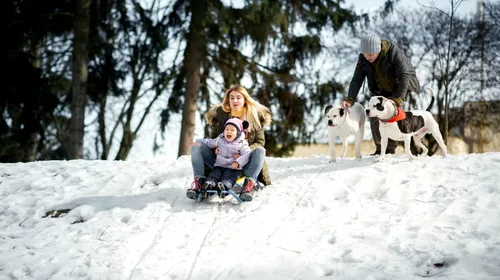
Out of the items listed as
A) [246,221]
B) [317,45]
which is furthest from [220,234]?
[317,45]

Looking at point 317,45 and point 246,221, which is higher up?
point 317,45

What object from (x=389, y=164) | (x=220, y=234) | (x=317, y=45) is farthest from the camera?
(x=317, y=45)

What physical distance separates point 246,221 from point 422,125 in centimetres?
305

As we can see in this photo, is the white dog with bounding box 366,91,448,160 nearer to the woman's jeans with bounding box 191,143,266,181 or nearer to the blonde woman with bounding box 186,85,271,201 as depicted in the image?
the blonde woman with bounding box 186,85,271,201

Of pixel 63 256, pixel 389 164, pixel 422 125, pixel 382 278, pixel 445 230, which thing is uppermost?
pixel 422 125

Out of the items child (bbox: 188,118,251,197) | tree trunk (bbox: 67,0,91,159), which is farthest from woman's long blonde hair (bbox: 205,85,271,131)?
tree trunk (bbox: 67,0,91,159)

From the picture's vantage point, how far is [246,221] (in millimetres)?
4602

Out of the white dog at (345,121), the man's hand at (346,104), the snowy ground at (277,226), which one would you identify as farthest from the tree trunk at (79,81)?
the man's hand at (346,104)

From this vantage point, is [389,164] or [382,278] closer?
[382,278]

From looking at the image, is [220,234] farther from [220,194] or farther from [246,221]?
[220,194]

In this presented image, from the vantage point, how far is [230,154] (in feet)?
17.1

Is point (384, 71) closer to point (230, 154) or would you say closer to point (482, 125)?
point (230, 154)

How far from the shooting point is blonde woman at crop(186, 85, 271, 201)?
5.10 meters

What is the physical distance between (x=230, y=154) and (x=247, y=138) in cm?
40
